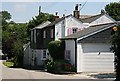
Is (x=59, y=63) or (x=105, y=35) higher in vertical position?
(x=105, y=35)

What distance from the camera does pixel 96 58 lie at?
35.5 metres

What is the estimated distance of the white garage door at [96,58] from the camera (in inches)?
1394

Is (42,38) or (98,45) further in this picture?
(42,38)

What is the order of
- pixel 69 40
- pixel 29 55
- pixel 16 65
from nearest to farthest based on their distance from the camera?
pixel 69 40 < pixel 16 65 < pixel 29 55

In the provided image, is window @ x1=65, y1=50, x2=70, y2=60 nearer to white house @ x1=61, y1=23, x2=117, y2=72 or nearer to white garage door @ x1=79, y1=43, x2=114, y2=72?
white house @ x1=61, y1=23, x2=117, y2=72

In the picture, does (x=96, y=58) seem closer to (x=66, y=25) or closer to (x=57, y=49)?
(x=57, y=49)

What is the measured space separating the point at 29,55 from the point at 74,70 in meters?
28.1

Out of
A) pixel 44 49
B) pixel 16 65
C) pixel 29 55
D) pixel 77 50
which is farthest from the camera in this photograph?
pixel 29 55

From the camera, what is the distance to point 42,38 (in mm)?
54562

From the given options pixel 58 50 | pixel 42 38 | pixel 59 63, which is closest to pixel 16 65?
pixel 42 38

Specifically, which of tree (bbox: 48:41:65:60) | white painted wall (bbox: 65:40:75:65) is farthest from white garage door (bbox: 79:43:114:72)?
tree (bbox: 48:41:65:60)

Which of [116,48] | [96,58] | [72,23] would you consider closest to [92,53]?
[96,58]

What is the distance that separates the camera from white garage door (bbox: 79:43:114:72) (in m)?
35.4

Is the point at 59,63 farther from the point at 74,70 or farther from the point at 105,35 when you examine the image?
the point at 105,35
